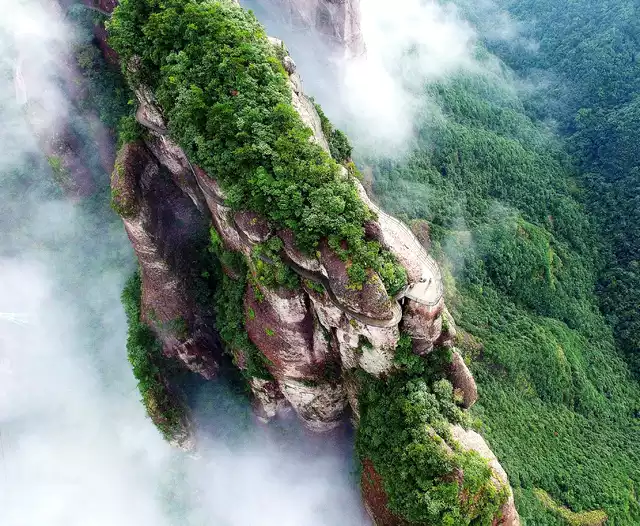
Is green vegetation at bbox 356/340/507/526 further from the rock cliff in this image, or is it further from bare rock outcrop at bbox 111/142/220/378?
bare rock outcrop at bbox 111/142/220/378

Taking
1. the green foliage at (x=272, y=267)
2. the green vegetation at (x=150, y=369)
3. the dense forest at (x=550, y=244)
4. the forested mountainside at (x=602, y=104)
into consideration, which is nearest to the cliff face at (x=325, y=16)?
the dense forest at (x=550, y=244)

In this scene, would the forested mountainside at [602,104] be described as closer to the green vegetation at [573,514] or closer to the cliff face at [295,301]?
the green vegetation at [573,514]

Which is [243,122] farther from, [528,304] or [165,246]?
[528,304]

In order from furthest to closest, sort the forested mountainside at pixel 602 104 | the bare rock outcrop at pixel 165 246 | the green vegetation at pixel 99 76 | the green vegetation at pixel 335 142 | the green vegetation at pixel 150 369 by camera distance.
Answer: the forested mountainside at pixel 602 104
the green vegetation at pixel 150 369
the green vegetation at pixel 99 76
the green vegetation at pixel 335 142
the bare rock outcrop at pixel 165 246

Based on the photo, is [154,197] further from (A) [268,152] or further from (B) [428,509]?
(B) [428,509]

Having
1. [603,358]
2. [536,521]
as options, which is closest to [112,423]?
[536,521]
